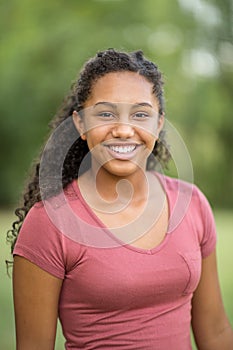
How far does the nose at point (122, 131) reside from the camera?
5.45 feet

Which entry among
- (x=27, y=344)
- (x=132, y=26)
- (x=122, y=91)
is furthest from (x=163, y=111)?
(x=132, y=26)

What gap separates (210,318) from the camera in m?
1.96

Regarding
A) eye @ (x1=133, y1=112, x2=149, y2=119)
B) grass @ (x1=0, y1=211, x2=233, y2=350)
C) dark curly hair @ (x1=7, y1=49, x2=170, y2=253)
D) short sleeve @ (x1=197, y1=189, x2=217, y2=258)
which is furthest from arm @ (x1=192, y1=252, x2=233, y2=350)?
grass @ (x1=0, y1=211, x2=233, y2=350)

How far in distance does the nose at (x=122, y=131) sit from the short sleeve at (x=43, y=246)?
25cm

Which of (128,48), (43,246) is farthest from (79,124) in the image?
(128,48)

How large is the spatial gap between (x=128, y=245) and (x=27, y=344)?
1.10 feet

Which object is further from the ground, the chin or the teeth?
the teeth

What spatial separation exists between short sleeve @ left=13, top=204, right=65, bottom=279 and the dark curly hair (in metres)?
0.10

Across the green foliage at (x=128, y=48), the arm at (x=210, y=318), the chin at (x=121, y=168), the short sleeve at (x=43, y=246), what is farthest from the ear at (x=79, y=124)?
the green foliage at (x=128, y=48)

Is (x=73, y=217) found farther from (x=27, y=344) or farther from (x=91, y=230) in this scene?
→ (x=27, y=344)

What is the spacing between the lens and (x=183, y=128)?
32.6 feet

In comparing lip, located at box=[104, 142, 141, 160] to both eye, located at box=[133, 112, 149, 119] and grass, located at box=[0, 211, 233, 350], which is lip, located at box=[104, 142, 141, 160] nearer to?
eye, located at box=[133, 112, 149, 119]

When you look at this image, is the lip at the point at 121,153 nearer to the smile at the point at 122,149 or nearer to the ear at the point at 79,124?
the smile at the point at 122,149

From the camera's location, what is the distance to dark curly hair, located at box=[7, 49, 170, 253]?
67.7 inches
